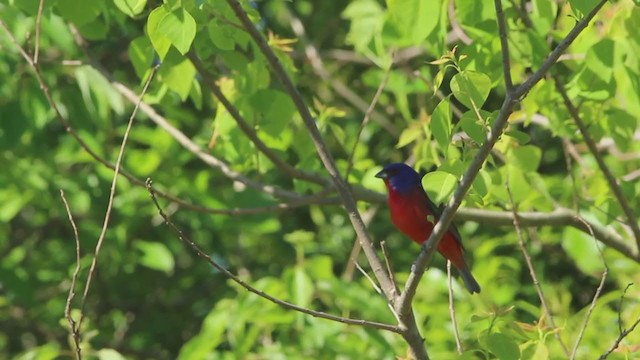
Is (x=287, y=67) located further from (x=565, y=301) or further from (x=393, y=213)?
(x=565, y=301)

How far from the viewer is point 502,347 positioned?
116 inches

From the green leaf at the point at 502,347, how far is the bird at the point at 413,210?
1.32 metres

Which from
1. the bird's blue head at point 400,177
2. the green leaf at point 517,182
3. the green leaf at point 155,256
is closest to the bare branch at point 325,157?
the green leaf at point 517,182

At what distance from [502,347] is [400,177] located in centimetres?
194

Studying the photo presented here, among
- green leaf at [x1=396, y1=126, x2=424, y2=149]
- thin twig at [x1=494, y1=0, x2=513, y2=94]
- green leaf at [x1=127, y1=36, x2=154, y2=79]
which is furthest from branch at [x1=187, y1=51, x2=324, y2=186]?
thin twig at [x1=494, y1=0, x2=513, y2=94]

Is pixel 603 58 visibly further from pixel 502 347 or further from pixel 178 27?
pixel 178 27

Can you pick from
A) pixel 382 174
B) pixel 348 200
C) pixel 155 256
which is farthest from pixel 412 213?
pixel 155 256

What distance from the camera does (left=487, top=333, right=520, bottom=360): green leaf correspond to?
2.93 metres

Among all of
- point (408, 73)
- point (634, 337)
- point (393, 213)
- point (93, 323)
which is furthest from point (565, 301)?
point (93, 323)

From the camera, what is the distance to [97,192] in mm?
6504

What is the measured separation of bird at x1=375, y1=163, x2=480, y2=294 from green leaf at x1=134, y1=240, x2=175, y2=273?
1.92 m

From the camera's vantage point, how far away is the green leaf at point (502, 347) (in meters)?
2.93

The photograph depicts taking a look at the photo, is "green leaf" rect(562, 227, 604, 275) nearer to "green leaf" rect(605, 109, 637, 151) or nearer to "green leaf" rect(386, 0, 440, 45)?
"green leaf" rect(605, 109, 637, 151)

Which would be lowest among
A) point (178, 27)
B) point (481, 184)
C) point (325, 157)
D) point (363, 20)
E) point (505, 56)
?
point (481, 184)
